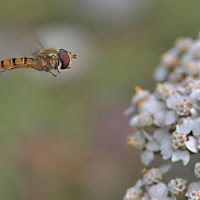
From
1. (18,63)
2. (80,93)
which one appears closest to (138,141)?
(18,63)

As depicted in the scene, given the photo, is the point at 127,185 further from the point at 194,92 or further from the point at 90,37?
the point at 90,37

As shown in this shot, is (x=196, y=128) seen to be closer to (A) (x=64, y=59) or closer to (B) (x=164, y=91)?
(B) (x=164, y=91)

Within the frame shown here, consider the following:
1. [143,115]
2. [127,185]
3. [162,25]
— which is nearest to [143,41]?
[162,25]

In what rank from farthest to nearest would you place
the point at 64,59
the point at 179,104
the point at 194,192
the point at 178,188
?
the point at 64,59
the point at 179,104
the point at 178,188
the point at 194,192

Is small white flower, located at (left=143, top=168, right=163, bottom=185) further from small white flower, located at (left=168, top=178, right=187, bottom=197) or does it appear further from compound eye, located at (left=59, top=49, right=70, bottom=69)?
compound eye, located at (left=59, top=49, right=70, bottom=69)

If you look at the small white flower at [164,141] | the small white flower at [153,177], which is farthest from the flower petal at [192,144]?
the small white flower at [153,177]

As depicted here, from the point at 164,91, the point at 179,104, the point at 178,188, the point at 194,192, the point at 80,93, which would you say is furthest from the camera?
the point at 80,93
